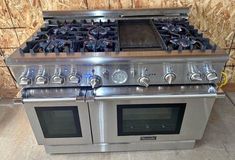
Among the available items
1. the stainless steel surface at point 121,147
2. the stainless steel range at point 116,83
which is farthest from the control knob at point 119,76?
the stainless steel surface at point 121,147

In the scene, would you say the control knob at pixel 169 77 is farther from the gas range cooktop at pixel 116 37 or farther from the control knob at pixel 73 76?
the control knob at pixel 73 76

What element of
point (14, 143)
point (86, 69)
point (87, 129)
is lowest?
point (14, 143)

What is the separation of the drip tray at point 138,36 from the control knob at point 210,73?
0.23 m

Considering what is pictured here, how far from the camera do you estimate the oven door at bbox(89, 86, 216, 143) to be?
103 centimetres

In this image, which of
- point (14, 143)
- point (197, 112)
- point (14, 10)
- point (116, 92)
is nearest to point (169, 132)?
point (197, 112)

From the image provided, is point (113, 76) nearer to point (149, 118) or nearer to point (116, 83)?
point (116, 83)

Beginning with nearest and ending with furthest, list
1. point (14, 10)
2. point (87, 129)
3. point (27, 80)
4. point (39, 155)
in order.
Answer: point (27, 80) < point (87, 129) < point (39, 155) < point (14, 10)

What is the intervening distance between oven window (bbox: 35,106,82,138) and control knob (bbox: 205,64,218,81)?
0.66 m

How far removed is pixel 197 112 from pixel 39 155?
1.00 metres

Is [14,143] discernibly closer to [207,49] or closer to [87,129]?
[87,129]

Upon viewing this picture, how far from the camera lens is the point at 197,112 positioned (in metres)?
1.12

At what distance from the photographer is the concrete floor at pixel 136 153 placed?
1328 millimetres

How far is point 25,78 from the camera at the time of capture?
0.95 meters

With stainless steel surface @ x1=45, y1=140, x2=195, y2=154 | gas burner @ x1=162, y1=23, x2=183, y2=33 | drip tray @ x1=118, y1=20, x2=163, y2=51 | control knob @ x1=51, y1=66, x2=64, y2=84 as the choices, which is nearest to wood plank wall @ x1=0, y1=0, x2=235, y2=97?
drip tray @ x1=118, y1=20, x2=163, y2=51
